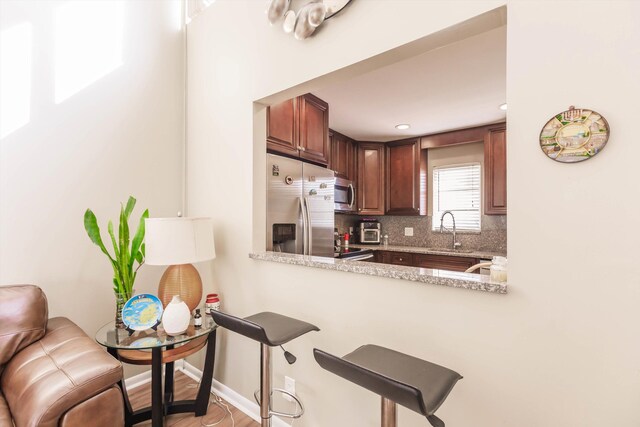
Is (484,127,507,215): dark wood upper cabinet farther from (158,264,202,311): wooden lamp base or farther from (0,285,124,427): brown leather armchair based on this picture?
(0,285,124,427): brown leather armchair

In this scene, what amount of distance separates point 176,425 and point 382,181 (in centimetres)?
353

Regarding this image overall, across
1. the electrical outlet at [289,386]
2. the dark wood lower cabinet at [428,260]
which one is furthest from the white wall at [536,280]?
the dark wood lower cabinet at [428,260]

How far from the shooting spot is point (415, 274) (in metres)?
1.34

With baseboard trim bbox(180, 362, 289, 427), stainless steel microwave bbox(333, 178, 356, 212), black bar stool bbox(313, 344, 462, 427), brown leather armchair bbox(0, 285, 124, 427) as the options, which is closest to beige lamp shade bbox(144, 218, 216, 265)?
brown leather armchair bbox(0, 285, 124, 427)

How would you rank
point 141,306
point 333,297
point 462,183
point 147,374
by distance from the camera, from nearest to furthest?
1. point 333,297
2. point 141,306
3. point 147,374
4. point 462,183

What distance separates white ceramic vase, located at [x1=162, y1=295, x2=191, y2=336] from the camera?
1.75 meters

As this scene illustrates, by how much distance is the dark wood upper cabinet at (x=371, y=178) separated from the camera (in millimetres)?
4441

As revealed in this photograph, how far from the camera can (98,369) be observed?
1.32 m

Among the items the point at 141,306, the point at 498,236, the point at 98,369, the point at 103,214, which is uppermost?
the point at 103,214

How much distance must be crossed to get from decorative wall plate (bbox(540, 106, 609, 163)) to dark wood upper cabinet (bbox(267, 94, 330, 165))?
1700 millimetres

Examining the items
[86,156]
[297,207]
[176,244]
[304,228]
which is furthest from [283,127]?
[86,156]

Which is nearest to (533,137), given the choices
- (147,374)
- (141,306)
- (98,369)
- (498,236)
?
(98,369)

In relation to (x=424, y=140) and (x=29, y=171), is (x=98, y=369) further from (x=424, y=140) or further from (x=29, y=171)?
(x=424, y=140)

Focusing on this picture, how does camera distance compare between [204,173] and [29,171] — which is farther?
[204,173]
